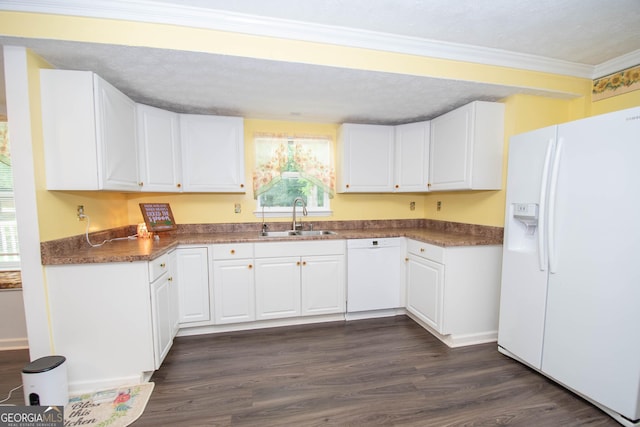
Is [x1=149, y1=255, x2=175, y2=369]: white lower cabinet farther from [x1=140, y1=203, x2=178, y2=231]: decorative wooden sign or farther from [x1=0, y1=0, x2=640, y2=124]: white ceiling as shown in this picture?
[x1=0, y1=0, x2=640, y2=124]: white ceiling

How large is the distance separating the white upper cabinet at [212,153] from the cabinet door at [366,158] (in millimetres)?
1141

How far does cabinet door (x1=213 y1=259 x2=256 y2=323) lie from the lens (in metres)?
2.49

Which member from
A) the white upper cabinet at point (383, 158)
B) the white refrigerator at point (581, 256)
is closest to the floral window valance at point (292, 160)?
the white upper cabinet at point (383, 158)

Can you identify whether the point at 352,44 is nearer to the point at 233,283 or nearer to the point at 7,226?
the point at 233,283

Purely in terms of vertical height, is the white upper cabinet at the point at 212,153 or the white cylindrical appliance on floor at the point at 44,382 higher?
the white upper cabinet at the point at 212,153

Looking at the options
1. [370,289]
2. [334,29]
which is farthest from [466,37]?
[370,289]

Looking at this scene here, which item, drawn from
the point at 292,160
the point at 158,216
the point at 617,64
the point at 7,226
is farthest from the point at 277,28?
the point at 7,226

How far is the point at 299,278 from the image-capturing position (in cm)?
264

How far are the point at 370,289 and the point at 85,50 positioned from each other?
2.94 m

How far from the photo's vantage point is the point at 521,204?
6.42 ft

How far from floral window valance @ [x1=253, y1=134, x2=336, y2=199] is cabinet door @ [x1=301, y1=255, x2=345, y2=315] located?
2.97 feet

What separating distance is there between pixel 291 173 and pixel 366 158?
35.7 inches

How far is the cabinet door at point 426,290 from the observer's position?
2346 mm

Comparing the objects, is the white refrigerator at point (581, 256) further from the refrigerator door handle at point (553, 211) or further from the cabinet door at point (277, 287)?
the cabinet door at point (277, 287)
